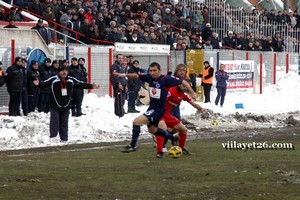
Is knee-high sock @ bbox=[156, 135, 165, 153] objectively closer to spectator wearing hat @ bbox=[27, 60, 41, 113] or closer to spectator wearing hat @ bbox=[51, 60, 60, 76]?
spectator wearing hat @ bbox=[27, 60, 41, 113]

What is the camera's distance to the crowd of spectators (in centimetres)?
3553

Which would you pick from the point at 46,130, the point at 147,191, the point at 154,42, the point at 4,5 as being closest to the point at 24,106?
the point at 46,130

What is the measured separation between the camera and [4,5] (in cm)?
3494

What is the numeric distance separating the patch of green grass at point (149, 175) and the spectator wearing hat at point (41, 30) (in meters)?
12.5

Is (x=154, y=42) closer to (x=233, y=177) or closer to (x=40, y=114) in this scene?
(x=40, y=114)

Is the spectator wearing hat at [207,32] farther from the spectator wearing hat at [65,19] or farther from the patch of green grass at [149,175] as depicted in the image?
the patch of green grass at [149,175]

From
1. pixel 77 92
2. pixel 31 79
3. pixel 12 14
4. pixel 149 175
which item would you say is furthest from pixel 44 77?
pixel 149 175

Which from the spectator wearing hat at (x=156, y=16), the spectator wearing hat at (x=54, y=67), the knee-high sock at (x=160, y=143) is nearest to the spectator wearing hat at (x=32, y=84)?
the spectator wearing hat at (x=54, y=67)

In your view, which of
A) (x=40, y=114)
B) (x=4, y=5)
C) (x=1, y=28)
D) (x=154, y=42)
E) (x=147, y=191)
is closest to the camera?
(x=147, y=191)

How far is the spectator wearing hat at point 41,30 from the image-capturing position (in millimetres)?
31922

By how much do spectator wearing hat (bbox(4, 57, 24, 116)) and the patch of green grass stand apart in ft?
22.0

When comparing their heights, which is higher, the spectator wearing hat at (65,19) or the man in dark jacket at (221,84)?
the spectator wearing hat at (65,19)

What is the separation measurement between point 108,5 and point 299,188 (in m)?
26.6

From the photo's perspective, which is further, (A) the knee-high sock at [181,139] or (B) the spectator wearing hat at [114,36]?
(B) the spectator wearing hat at [114,36]
